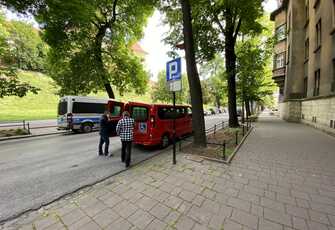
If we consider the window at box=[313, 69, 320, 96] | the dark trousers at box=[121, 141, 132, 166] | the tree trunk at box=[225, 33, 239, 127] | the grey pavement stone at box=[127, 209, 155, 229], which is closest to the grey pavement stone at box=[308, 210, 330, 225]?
the grey pavement stone at box=[127, 209, 155, 229]

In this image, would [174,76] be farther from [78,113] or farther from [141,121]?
[78,113]

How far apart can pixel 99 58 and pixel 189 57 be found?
1079 cm

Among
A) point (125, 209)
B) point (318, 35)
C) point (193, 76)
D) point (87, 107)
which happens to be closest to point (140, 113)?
point (193, 76)

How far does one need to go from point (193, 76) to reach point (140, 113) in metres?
2.67

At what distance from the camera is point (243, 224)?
2.71 metres

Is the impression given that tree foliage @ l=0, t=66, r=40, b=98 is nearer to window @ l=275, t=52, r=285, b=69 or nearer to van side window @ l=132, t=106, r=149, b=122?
van side window @ l=132, t=106, r=149, b=122

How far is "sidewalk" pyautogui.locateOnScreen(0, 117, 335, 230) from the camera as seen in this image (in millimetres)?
2770

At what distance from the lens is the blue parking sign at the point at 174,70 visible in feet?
17.0

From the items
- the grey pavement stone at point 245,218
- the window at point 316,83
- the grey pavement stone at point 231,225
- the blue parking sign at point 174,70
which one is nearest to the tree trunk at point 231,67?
the window at point 316,83

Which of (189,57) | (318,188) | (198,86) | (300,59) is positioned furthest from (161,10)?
(300,59)

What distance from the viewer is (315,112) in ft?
44.4

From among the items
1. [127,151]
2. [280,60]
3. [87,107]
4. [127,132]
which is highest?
[280,60]

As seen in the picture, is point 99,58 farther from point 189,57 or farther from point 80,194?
point 80,194

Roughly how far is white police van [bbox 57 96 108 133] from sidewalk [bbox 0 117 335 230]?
9419 millimetres
